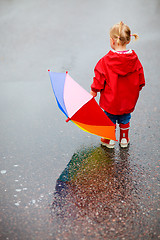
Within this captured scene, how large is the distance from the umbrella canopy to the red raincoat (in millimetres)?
235

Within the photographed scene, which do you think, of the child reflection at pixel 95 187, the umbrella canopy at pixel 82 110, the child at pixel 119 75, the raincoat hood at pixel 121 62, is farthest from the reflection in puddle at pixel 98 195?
the raincoat hood at pixel 121 62

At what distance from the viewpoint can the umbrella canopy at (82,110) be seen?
3201 millimetres

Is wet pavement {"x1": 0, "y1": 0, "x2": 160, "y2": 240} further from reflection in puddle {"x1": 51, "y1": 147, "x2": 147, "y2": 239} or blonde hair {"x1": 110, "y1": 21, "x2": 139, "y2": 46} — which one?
blonde hair {"x1": 110, "y1": 21, "x2": 139, "y2": 46}

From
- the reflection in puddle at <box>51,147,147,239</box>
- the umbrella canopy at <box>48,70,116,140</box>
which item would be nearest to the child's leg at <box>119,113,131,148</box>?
the reflection in puddle at <box>51,147,147,239</box>

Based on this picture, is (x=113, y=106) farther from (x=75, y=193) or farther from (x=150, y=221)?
(x=150, y=221)

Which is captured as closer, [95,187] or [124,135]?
[95,187]

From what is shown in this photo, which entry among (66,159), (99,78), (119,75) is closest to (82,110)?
(99,78)

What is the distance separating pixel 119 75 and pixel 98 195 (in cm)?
128

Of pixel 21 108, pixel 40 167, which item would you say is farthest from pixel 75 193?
pixel 21 108

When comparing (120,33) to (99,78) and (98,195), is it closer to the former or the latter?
(99,78)

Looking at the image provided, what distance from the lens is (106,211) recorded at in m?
2.79

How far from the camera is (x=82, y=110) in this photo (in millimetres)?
3205

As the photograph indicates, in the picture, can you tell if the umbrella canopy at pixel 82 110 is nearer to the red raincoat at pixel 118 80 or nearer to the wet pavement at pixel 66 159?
the red raincoat at pixel 118 80

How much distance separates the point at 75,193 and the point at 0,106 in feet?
8.09
